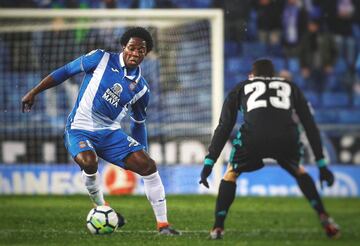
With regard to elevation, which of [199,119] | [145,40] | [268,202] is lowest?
[268,202]

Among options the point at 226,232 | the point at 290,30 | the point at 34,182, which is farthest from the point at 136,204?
the point at 290,30

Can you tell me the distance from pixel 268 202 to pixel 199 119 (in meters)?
2.25

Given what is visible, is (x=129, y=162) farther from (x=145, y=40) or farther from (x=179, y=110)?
(x=179, y=110)

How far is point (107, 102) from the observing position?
29.3 ft

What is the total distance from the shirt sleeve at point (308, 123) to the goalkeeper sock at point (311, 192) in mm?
251

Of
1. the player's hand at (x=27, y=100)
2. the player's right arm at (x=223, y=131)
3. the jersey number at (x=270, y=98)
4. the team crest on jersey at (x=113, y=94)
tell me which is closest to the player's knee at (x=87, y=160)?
the team crest on jersey at (x=113, y=94)

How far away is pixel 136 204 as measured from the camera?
1333 centimetres

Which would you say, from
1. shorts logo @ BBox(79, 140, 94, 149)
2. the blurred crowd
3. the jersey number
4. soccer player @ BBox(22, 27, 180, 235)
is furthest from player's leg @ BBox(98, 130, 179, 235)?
the blurred crowd

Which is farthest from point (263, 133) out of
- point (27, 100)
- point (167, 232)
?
point (27, 100)

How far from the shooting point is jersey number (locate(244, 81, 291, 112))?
8.30 meters

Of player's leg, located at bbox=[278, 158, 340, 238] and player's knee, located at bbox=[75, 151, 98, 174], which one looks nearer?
player's leg, located at bbox=[278, 158, 340, 238]

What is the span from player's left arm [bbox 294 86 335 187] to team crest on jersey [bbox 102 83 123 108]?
1.75 m

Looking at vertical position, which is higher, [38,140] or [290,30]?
[290,30]

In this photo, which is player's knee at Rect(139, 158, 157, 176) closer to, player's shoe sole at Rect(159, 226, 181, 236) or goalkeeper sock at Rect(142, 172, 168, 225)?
goalkeeper sock at Rect(142, 172, 168, 225)
